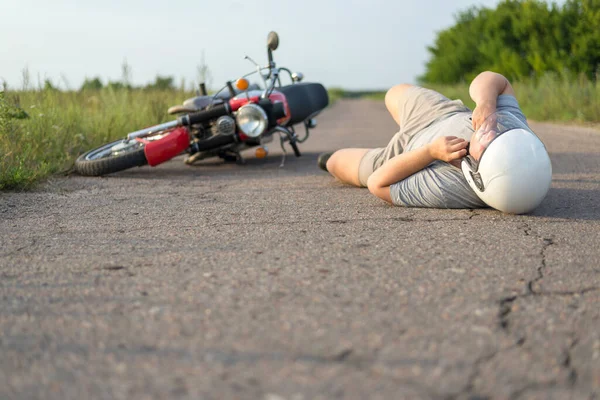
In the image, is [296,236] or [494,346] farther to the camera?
[296,236]

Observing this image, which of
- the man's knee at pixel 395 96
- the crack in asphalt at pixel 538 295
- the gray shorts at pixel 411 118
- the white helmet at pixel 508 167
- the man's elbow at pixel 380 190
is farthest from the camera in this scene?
the man's knee at pixel 395 96

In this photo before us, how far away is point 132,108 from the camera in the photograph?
9.01m

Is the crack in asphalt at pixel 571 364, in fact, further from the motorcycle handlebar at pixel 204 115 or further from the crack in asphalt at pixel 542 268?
the motorcycle handlebar at pixel 204 115

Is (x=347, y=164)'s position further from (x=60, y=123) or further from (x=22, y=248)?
(x=60, y=123)

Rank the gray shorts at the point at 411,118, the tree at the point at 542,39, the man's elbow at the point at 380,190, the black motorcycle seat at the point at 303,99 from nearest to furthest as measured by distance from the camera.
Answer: the man's elbow at the point at 380,190
the gray shorts at the point at 411,118
the black motorcycle seat at the point at 303,99
the tree at the point at 542,39

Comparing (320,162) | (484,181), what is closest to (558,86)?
(320,162)

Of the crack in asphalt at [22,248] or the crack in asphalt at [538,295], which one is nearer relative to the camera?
the crack in asphalt at [538,295]

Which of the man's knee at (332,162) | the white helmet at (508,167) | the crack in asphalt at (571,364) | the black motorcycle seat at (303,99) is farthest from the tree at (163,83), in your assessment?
the crack in asphalt at (571,364)

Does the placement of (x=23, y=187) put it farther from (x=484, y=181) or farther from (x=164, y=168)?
(x=484, y=181)

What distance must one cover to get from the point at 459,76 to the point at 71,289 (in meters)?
36.5

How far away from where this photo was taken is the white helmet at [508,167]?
349cm

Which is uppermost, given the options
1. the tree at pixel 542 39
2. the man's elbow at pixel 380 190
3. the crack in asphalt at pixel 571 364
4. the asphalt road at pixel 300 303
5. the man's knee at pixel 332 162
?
the tree at pixel 542 39

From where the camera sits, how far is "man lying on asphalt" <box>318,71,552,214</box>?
139 inches

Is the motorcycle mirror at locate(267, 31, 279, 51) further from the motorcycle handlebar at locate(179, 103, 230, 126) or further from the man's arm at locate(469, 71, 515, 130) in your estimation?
the man's arm at locate(469, 71, 515, 130)
